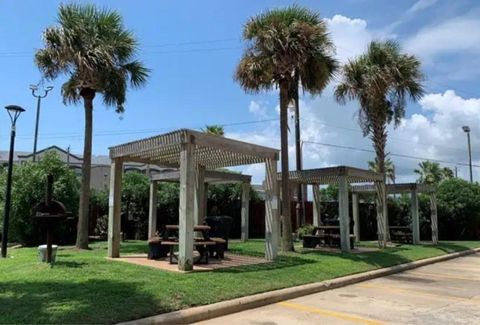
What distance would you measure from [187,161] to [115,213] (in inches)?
142

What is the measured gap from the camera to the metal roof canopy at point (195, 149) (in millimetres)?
10953

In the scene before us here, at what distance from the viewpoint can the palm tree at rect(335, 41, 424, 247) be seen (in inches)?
737

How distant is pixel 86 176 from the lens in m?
15.5

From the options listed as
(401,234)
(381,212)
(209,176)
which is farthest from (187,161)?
(401,234)

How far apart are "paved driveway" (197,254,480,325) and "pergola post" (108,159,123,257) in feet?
19.4

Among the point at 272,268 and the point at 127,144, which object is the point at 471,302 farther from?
the point at 127,144

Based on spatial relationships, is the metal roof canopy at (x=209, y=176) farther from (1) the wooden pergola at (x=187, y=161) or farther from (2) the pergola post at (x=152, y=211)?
(1) the wooden pergola at (x=187, y=161)

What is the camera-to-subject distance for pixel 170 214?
2366cm

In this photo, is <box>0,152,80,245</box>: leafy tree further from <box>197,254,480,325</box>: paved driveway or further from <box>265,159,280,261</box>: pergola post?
<box>197,254,480,325</box>: paved driveway

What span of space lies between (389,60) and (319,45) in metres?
5.70

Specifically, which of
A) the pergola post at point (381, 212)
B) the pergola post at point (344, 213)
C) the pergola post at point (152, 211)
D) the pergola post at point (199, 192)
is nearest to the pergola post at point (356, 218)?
the pergola post at point (381, 212)

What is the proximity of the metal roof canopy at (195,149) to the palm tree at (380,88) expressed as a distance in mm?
6835

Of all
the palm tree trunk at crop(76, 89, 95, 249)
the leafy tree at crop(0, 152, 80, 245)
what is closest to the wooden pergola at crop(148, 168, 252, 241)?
the leafy tree at crop(0, 152, 80, 245)

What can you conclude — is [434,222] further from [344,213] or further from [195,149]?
[195,149]
